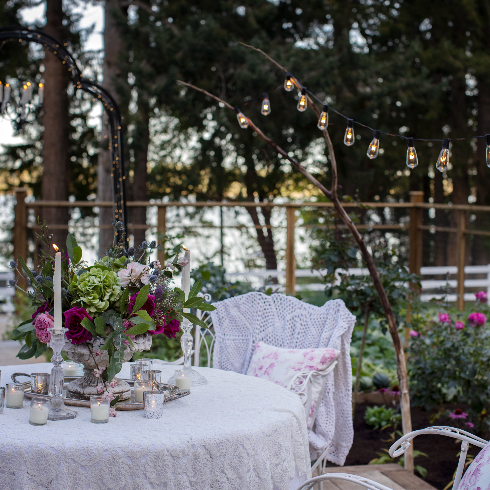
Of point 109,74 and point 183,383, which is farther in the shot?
point 109,74

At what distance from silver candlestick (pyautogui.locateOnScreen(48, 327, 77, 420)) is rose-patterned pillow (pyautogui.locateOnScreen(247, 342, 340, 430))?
3.15 feet

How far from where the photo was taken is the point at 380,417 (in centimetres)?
380

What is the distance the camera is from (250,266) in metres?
6.81

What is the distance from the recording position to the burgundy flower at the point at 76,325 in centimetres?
166

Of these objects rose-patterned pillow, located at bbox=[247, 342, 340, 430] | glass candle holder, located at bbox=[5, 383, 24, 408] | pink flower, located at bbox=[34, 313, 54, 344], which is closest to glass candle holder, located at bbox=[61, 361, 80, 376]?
glass candle holder, located at bbox=[5, 383, 24, 408]

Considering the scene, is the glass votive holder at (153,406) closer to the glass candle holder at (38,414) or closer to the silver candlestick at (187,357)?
the glass candle holder at (38,414)

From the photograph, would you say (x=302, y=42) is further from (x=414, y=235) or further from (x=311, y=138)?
(x=414, y=235)

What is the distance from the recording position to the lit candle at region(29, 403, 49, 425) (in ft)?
5.15

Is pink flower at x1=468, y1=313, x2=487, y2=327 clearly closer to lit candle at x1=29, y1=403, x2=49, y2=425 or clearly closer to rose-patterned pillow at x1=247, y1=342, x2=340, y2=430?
rose-patterned pillow at x1=247, y1=342, x2=340, y2=430

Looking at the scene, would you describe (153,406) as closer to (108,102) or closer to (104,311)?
(104,311)

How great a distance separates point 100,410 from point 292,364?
1.15m

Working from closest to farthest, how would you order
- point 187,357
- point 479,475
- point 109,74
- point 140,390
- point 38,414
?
point 479,475, point 38,414, point 140,390, point 187,357, point 109,74

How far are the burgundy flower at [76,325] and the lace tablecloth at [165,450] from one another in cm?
22

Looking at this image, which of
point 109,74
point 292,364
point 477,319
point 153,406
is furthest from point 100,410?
point 109,74
